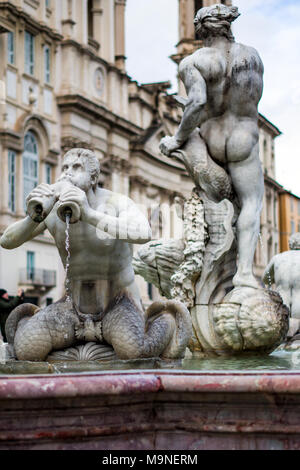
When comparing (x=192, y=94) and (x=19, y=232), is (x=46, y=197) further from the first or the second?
(x=192, y=94)

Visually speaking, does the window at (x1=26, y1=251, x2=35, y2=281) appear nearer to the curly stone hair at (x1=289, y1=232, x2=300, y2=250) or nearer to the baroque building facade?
the baroque building facade

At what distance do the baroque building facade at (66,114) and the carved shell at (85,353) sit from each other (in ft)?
61.1

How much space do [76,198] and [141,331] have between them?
0.70m

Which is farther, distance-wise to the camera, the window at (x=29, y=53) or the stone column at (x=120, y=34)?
the stone column at (x=120, y=34)

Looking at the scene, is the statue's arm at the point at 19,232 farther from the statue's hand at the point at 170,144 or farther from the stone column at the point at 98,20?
the stone column at the point at 98,20

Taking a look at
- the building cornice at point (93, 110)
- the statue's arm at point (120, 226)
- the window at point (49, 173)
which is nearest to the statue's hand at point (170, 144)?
the statue's arm at point (120, 226)

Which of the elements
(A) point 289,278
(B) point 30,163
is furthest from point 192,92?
(B) point 30,163

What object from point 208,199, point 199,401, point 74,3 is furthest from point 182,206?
point 74,3

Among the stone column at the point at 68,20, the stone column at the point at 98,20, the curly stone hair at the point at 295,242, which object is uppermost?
the stone column at the point at 98,20

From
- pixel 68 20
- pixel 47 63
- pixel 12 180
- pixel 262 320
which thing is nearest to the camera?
pixel 262 320

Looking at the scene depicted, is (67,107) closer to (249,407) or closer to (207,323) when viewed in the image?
(207,323)

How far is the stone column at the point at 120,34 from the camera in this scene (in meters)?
38.2

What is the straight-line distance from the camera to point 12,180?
90.8 feet

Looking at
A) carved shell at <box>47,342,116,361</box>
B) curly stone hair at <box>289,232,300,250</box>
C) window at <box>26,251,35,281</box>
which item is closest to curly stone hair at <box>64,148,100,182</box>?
carved shell at <box>47,342,116,361</box>
